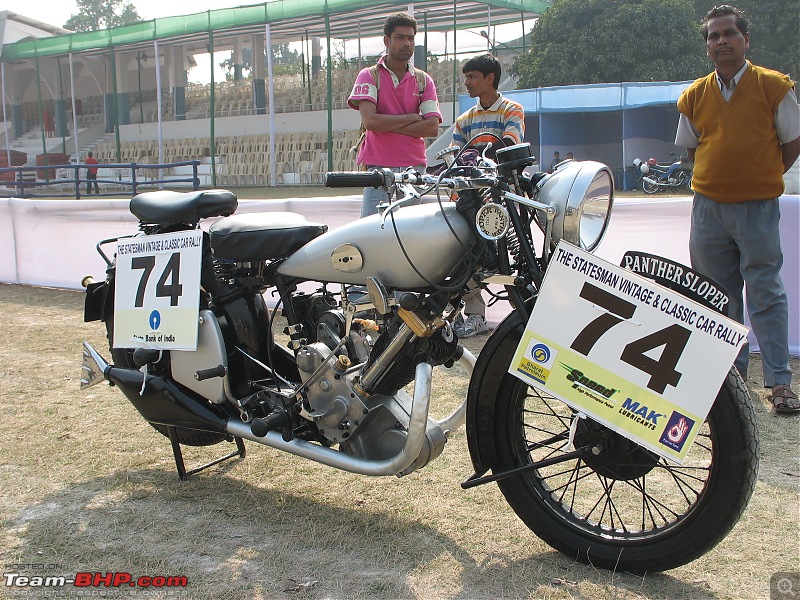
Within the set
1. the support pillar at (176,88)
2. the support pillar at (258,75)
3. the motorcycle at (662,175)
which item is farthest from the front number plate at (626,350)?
the support pillar at (176,88)

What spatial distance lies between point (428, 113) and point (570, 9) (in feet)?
86.5

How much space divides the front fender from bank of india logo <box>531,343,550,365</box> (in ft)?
0.27

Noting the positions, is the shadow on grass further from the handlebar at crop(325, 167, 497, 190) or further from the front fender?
the handlebar at crop(325, 167, 497, 190)

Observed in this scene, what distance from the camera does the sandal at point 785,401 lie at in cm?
407

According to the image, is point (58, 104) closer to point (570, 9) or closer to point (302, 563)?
point (570, 9)

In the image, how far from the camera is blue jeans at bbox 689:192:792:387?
4273 millimetres

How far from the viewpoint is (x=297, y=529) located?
296 cm

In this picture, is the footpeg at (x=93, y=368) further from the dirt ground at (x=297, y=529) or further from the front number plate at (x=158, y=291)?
the dirt ground at (x=297, y=529)

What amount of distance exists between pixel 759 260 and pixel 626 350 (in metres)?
2.35

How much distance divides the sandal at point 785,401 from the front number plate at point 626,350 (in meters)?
2.13

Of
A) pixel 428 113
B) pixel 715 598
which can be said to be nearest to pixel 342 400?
pixel 715 598

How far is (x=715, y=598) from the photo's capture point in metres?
2.38

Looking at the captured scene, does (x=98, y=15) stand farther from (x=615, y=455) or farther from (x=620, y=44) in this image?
(x=615, y=455)

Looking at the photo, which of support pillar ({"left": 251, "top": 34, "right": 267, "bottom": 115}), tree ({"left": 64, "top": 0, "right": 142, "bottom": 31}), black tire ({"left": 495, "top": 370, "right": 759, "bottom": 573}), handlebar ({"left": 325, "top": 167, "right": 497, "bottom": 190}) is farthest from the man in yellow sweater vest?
tree ({"left": 64, "top": 0, "right": 142, "bottom": 31})
